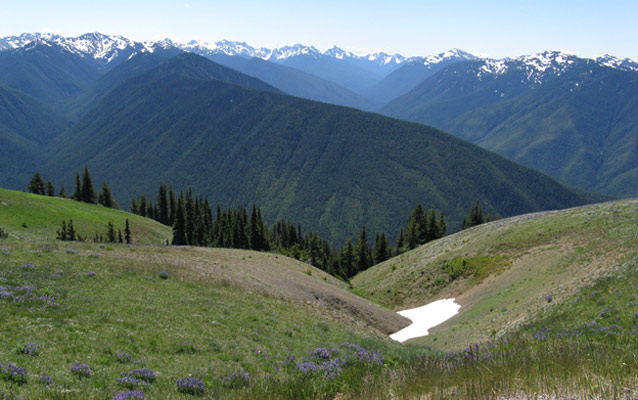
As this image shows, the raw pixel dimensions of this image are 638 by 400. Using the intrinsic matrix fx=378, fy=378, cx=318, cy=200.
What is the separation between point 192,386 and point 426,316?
32438mm

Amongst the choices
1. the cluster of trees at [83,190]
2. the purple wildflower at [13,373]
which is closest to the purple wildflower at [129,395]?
the purple wildflower at [13,373]

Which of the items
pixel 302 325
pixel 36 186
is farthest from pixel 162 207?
pixel 302 325

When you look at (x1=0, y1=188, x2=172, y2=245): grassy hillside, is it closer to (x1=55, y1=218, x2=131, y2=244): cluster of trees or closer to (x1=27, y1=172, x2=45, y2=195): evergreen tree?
(x1=55, y1=218, x2=131, y2=244): cluster of trees

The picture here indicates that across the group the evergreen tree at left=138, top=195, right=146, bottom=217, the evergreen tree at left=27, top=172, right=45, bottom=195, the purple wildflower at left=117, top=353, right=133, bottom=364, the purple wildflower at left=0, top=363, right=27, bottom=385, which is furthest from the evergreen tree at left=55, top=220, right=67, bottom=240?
the evergreen tree at left=138, top=195, right=146, bottom=217

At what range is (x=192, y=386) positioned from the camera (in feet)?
35.7

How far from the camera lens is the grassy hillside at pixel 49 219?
65562 millimetres

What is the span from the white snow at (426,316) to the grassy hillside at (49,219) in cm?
5393

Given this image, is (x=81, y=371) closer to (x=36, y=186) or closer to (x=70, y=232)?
(x=70, y=232)

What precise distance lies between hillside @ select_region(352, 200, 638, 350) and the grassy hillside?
55.5 metres

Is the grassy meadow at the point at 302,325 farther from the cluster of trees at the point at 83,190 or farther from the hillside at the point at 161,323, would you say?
the cluster of trees at the point at 83,190

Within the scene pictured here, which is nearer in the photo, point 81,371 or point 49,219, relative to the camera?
point 81,371

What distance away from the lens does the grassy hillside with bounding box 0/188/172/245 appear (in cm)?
6556

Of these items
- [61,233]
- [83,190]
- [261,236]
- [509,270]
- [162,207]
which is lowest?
[509,270]

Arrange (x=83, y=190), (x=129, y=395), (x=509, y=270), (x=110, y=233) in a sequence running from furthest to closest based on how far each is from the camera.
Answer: (x=83, y=190) → (x=110, y=233) → (x=509, y=270) → (x=129, y=395)
